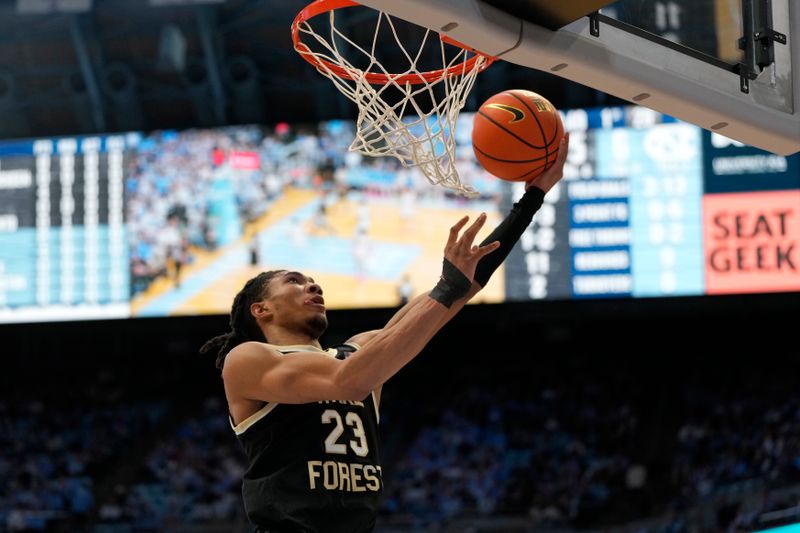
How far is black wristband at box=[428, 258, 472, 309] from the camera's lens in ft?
10.6

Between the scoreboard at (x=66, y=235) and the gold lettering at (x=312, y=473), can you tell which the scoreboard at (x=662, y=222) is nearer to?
the scoreboard at (x=66, y=235)

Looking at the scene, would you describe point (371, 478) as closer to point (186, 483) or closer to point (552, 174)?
point (552, 174)

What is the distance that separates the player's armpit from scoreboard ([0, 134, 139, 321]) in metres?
9.63

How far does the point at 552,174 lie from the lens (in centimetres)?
376

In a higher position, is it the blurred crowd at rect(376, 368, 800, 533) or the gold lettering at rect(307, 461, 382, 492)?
the gold lettering at rect(307, 461, 382, 492)

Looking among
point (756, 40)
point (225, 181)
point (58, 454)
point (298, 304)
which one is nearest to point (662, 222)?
point (225, 181)

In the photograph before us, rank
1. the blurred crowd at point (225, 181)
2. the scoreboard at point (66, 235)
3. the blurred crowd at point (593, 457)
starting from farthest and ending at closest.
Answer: the scoreboard at point (66, 235)
the blurred crowd at point (225, 181)
the blurred crowd at point (593, 457)

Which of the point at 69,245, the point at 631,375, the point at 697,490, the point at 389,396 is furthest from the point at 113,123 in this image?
the point at 697,490

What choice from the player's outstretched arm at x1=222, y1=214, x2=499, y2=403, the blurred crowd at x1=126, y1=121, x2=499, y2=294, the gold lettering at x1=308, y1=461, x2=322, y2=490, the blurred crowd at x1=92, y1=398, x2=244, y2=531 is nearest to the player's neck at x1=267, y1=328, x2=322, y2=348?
the player's outstretched arm at x1=222, y1=214, x2=499, y2=403

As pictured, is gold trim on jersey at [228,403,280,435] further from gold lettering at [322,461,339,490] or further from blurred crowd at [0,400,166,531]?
blurred crowd at [0,400,166,531]

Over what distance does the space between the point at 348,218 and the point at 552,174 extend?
910 cm

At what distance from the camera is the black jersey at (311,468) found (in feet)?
11.6

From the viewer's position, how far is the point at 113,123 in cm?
1451

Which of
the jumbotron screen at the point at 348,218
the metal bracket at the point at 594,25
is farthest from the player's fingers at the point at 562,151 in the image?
the jumbotron screen at the point at 348,218
